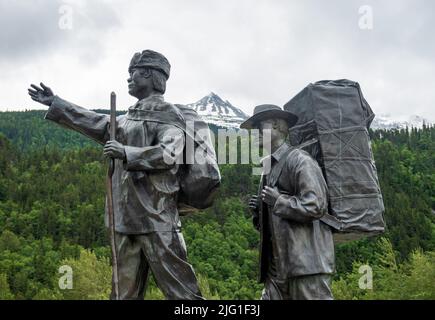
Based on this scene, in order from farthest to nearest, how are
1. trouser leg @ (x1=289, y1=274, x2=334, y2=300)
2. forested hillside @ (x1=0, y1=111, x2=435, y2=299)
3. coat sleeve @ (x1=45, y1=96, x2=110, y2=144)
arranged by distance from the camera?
forested hillside @ (x1=0, y1=111, x2=435, y2=299)
coat sleeve @ (x1=45, y1=96, x2=110, y2=144)
trouser leg @ (x1=289, y1=274, x2=334, y2=300)

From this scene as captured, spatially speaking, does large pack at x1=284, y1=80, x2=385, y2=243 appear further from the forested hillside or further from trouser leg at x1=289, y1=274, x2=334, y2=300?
the forested hillside

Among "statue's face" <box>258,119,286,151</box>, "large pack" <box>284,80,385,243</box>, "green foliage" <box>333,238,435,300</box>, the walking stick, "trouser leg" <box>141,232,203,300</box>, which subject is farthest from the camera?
"green foliage" <box>333,238,435,300</box>

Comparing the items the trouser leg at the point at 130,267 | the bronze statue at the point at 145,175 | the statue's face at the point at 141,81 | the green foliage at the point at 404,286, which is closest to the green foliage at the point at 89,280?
the green foliage at the point at 404,286

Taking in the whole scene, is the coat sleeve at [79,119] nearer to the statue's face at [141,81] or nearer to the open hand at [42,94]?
the open hand at [42,94]

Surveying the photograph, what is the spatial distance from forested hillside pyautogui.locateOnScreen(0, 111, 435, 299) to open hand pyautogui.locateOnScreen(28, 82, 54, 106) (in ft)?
88.3

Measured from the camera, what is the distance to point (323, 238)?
22.1ft

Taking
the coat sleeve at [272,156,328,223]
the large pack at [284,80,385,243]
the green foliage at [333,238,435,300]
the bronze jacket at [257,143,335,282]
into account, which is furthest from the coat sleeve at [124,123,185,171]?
the green foliage at [333,238,435,300]

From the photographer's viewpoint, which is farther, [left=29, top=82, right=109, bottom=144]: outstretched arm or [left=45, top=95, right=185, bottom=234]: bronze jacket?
[left=29, top=82, right=109, bottom=144]: outstretched arm

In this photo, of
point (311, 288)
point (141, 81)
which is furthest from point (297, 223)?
point (141, 81)

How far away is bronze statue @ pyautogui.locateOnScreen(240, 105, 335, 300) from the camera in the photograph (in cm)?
652
